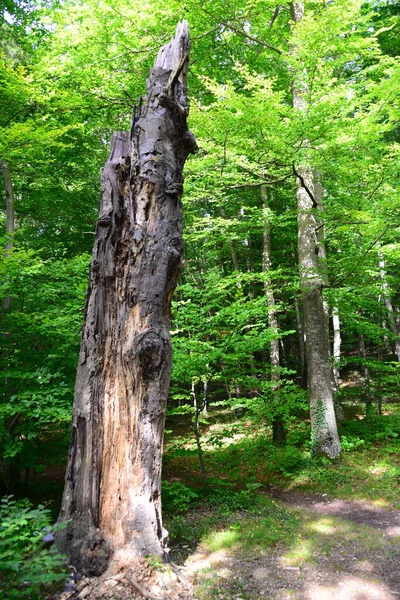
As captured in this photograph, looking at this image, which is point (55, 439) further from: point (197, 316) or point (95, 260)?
point (95, 260)

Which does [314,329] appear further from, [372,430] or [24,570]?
[24,570]

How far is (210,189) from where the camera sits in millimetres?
8141

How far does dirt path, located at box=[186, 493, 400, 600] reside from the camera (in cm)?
326

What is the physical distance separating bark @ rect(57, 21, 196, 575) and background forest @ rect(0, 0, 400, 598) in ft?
1.89

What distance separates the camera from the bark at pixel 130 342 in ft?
9.49

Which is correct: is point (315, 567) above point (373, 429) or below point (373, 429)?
below

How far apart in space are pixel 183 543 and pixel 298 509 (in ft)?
7.26

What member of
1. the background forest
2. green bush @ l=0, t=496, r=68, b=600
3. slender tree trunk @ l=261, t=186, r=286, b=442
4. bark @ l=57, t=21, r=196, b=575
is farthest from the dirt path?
slender tree trunk @ l=261, t=186, r=286, b=442

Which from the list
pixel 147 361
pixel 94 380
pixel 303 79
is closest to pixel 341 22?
pixel 303 79

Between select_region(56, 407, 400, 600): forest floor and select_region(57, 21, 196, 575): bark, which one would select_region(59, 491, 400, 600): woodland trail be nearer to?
select_region(56, 407, 400, 600): forest floor

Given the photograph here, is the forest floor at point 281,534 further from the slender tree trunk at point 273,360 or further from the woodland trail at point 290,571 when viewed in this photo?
the slender tree trunk at point 273,360

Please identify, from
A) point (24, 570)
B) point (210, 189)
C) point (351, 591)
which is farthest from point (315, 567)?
point (210, 189)

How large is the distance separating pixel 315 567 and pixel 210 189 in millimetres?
6816

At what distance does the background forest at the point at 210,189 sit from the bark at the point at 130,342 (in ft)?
1.89
